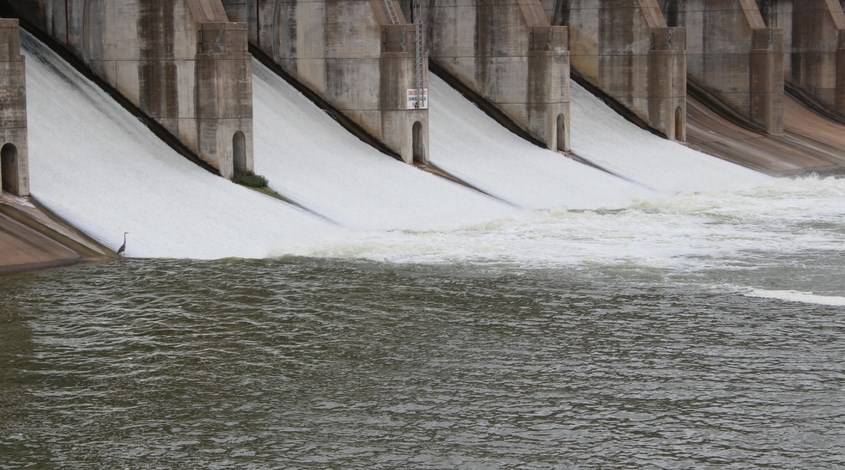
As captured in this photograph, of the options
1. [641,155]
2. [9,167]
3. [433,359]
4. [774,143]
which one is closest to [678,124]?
[641,155]

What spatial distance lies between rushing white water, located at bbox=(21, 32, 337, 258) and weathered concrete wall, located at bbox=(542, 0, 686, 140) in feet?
58.8

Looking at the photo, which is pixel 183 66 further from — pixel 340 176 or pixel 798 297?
pixel 798 297

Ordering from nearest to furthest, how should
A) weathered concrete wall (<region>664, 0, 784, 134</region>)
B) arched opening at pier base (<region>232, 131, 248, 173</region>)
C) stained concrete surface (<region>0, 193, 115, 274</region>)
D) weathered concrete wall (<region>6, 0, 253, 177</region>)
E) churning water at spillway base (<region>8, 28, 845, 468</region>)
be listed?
churning water at spillway base (<region>8, 28, 845, 468</region>) < stained concrete surface (<region>0, 193, 115, 274</region>) < weathered concrete wall (<region>6, 0, 253, 177</region>) < arched opening at pier base (<region>232, 131, 248, 173</region>) < weathered concrete wall (<region>664, 0, 784, 134</region>)

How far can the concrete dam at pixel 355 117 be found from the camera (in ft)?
77.0

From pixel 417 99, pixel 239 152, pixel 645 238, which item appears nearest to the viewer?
pixel 645 238

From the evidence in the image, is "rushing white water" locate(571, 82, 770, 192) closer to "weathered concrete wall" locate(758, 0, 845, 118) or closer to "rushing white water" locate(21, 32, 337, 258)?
"weathered concrete wall" locate(758, 0, 845, 118)

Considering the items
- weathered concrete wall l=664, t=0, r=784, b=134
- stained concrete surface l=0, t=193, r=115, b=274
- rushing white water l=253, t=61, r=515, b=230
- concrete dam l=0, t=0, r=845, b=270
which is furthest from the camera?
weathered concrete wall l=664, t=0, r=784, b=134

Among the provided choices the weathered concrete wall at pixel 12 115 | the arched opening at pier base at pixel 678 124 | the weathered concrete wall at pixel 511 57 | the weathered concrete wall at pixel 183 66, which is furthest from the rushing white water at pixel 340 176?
the arched opening at pier base at pixel 678 124

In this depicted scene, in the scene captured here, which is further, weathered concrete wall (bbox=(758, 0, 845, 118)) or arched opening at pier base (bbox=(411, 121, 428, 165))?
weathered concrete wall (bbox=(758, 0, 845, 118))

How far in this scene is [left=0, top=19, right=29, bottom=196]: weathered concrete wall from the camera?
22125mm

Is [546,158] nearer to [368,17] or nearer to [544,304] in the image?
[368,17]

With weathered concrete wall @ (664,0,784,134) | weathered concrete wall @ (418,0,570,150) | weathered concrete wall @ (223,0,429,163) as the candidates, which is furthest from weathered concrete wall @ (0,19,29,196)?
weathered concrete wall @ (664,0,784,134)

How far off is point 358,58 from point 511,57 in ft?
20.8

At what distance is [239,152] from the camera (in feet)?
87.8
